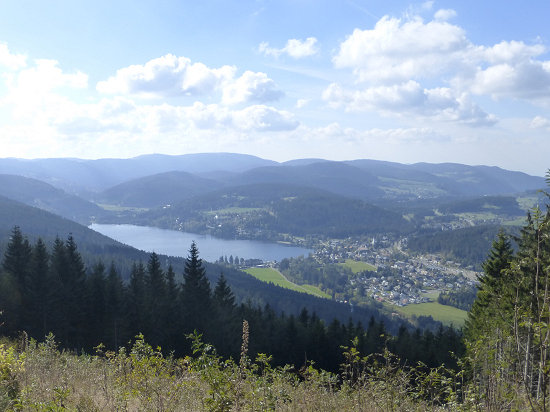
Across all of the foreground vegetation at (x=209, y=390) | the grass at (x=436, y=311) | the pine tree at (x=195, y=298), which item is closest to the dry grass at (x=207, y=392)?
the foreground vegetation at (x=209, y=390)

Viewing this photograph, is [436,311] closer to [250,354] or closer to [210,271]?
[210,271]

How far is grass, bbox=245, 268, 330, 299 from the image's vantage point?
439 feet

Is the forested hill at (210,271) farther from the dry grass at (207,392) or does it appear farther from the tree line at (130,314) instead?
the dry grass at (207,392)

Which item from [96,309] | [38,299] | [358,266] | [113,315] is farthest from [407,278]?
[38,299]

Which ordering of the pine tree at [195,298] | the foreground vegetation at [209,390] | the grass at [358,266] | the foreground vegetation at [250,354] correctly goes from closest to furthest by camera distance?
the foreground vegetation at [250,354] → the foreground vegetation at [209,390] → the pine tree at [195,298] → the grass at [358,266]

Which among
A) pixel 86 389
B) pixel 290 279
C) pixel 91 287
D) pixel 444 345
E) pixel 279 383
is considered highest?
pixel 279 383

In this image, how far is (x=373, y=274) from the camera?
160000 millimetres

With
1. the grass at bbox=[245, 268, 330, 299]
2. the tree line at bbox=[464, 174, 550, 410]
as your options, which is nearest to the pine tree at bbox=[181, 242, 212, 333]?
the tree line at bbox=[464, 174, 550, 410]

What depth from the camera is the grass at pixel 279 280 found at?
134 meters

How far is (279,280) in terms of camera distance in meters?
144

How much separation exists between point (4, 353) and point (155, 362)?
2799mm

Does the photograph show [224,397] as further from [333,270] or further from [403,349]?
[333,270]

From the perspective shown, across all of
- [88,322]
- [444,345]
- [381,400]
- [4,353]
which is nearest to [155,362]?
[4,353]

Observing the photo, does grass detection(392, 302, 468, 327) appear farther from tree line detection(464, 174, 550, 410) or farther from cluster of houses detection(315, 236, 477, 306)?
tree line detection(464, 174, 550, 410)
